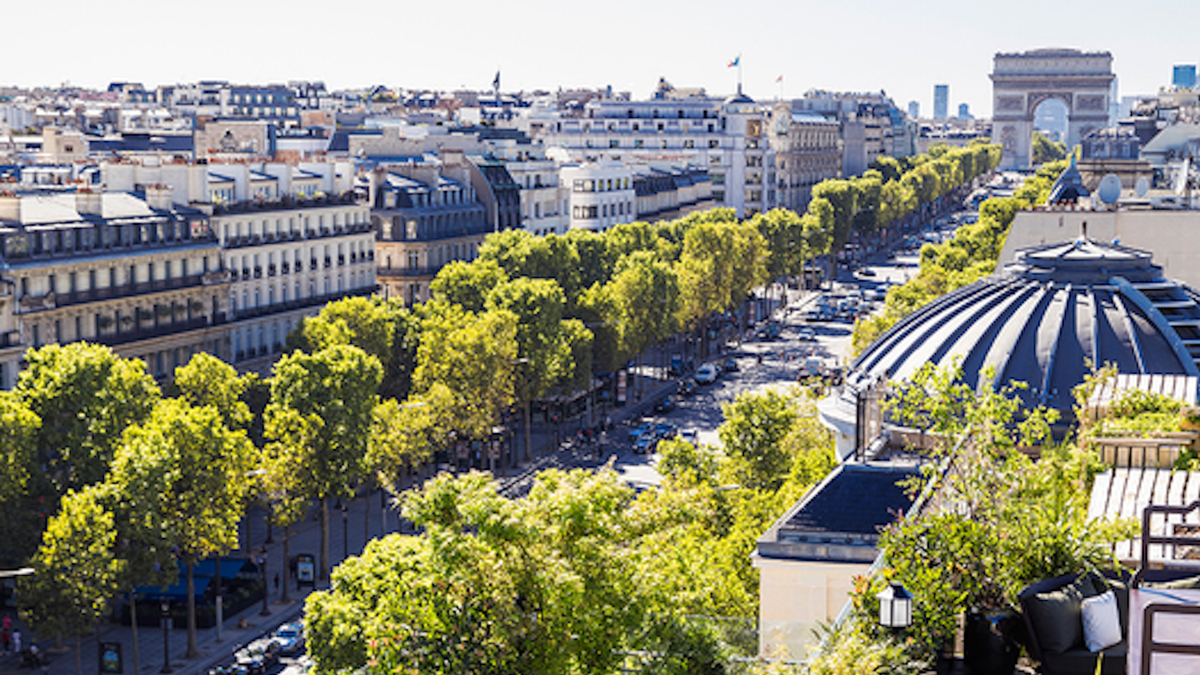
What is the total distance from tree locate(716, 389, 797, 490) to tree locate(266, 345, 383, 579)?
18197mm

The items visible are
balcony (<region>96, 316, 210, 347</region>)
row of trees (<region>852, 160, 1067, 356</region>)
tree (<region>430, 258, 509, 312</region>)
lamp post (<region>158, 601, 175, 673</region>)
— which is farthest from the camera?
tree (<region>430, 258, 509, 312</region>)

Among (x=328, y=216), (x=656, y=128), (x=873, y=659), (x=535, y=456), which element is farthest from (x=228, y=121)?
(x=873, y=659)

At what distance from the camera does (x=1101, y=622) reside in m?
16.2

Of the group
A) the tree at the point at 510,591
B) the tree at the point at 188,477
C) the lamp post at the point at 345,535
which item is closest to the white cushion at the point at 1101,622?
the tree at the point at 510,591

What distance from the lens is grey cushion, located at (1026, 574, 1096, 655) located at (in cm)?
1642

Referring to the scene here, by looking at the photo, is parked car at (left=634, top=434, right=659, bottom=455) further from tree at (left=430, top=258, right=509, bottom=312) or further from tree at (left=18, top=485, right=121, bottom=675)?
tree at (left=18, top=485, right=121, bottom=675)

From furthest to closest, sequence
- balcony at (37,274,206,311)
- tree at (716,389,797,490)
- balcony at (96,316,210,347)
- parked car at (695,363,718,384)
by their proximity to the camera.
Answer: parked car at (695,363,718,384)
balcony at (96,316,210,347)
balcony at (37,274,206,311)
tree at (716,389,797,490)

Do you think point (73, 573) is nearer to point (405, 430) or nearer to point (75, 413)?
point (75, 413)

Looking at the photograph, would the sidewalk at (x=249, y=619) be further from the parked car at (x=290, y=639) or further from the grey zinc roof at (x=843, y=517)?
the grey zinc roof at (x=843, y=517)

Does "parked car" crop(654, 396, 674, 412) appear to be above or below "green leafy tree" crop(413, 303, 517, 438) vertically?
below

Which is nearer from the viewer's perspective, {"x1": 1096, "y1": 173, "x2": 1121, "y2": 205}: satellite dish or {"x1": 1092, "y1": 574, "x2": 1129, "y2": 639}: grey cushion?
{"x1": 1092, "y1": 574, "x2": 1129, "y2": 639}: grey cushion

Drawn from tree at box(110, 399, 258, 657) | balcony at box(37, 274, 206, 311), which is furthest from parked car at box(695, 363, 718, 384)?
tree at box(110, 399, 258, 657)

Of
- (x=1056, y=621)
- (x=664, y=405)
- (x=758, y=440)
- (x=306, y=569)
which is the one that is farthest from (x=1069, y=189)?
(x=1056, y=621)

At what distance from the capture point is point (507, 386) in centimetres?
8862
